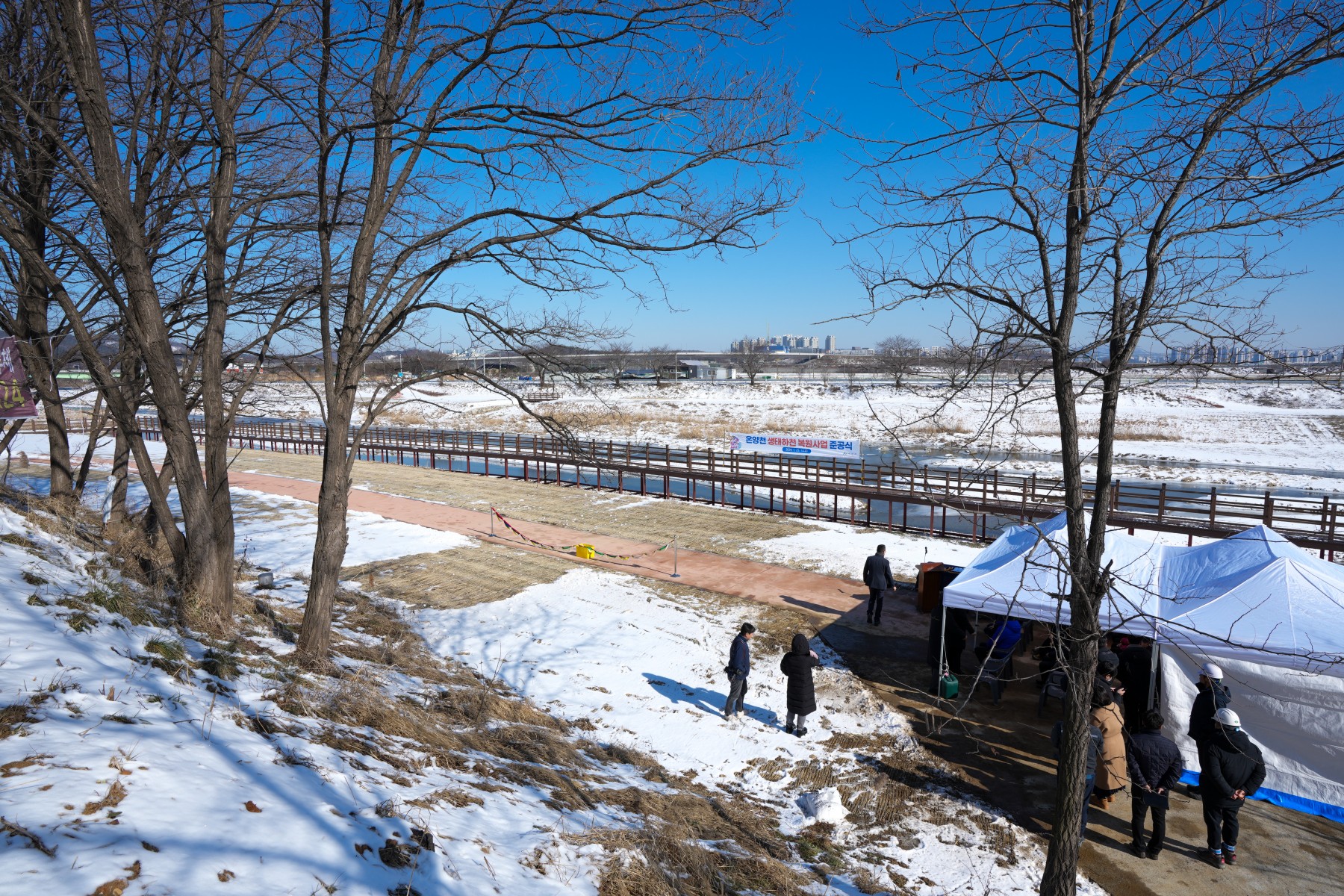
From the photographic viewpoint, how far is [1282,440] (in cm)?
4278

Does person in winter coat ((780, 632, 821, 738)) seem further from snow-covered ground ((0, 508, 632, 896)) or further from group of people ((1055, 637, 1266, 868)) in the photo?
snow-covered ground ((0, 508, 632, 896))

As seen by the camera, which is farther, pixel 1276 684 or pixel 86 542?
pixel 86 542

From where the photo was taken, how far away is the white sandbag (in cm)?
678

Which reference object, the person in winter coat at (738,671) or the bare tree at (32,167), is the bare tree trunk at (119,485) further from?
the person in winter coat at (738,671)

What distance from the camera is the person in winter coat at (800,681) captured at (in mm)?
8711

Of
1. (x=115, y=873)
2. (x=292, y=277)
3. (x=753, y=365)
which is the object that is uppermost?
(x=753, y=365)

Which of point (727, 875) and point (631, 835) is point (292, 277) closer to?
point (631, 835)

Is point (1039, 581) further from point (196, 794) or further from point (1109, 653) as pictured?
point (196, 794)

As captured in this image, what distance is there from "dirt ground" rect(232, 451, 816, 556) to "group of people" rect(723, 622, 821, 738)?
9280mm

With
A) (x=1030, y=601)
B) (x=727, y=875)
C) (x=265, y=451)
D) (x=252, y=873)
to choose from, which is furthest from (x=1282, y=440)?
(x=265, y=451)

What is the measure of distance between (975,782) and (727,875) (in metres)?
3.96

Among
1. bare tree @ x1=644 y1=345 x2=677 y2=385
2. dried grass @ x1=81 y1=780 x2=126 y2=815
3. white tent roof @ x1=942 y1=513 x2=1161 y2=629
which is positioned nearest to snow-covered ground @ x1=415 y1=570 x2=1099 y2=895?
white tent roof @ x1=942 y1=513 x2=1161 y2=629

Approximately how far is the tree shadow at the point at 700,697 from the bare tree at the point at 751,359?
64546 millimetres

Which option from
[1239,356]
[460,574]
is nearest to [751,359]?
[460,574]
